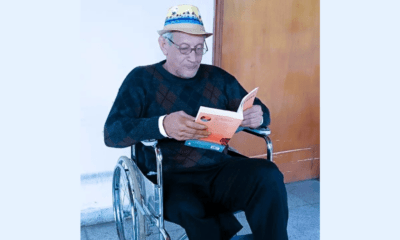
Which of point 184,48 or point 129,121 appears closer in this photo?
point 129,121

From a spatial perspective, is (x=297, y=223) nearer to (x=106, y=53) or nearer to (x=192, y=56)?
(x=192, y=56)

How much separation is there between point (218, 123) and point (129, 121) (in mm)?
358

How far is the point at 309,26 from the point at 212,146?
1.91m

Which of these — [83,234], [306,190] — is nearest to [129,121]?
[83,234]

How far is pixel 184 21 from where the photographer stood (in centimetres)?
167

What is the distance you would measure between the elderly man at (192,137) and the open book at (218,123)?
0.04 m

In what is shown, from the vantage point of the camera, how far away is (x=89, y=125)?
7.27ft

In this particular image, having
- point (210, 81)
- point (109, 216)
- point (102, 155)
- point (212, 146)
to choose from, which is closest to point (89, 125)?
point (102, 155)

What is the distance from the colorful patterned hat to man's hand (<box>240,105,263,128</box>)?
39cm

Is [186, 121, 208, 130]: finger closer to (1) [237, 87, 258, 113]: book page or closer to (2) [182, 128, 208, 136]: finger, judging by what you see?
(2) [182, 128, 208, 136]: finger

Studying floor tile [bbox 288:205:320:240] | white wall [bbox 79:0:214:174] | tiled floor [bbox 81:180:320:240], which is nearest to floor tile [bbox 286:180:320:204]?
tiled floor [bbox 81:180:320:240]

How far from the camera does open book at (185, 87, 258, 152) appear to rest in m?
1.36

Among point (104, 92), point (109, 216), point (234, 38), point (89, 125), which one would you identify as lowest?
point (109, 216)

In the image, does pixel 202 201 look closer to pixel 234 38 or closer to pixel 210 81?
pixel 210 81
